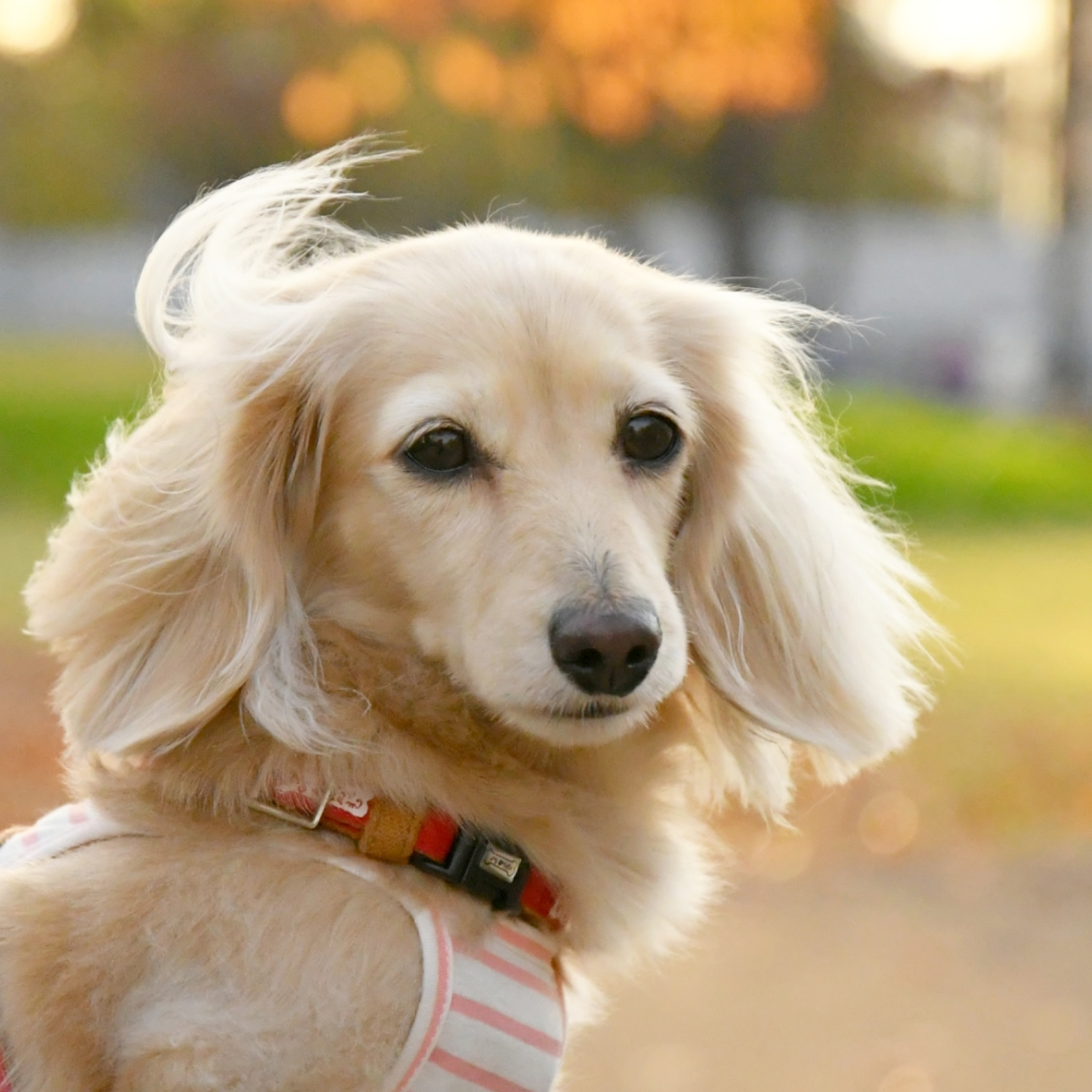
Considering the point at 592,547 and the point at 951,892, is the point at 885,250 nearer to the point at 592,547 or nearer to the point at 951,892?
the point at 951,892

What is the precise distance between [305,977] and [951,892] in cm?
487

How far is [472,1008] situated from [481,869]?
23cm

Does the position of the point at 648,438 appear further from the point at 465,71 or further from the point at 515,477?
the point at 465,71

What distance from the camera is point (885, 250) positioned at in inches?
1364

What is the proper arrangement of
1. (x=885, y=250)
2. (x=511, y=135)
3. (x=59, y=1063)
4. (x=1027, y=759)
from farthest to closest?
(x=885, y=250), (x=511, y=135), (x=1027, y=759), (x=59, y=1063)

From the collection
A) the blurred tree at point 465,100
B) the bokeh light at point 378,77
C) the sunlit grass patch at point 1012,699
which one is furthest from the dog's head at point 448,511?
the bokeh light at point 378,77

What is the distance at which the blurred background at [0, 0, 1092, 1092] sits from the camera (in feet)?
17.9

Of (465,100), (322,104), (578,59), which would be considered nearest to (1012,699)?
(578,59)

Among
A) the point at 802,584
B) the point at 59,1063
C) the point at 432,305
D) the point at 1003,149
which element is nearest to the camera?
the point at 59,1063

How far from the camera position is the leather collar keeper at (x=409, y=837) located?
90.5 inches

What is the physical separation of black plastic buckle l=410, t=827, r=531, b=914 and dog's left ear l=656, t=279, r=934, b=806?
544mm

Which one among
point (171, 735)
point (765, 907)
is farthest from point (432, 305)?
point (765, 907)

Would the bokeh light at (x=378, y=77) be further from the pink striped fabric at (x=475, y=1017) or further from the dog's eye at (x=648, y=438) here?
the pink striped fabric at (x=475, y=1017)

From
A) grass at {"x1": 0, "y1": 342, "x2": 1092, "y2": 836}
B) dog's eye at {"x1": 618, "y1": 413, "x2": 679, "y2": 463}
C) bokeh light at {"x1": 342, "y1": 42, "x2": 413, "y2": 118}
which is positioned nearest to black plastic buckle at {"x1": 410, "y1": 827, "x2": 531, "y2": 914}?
dog's eye at {"x1": 618, "y1": 413, "x2": 679, "y2": 463}
